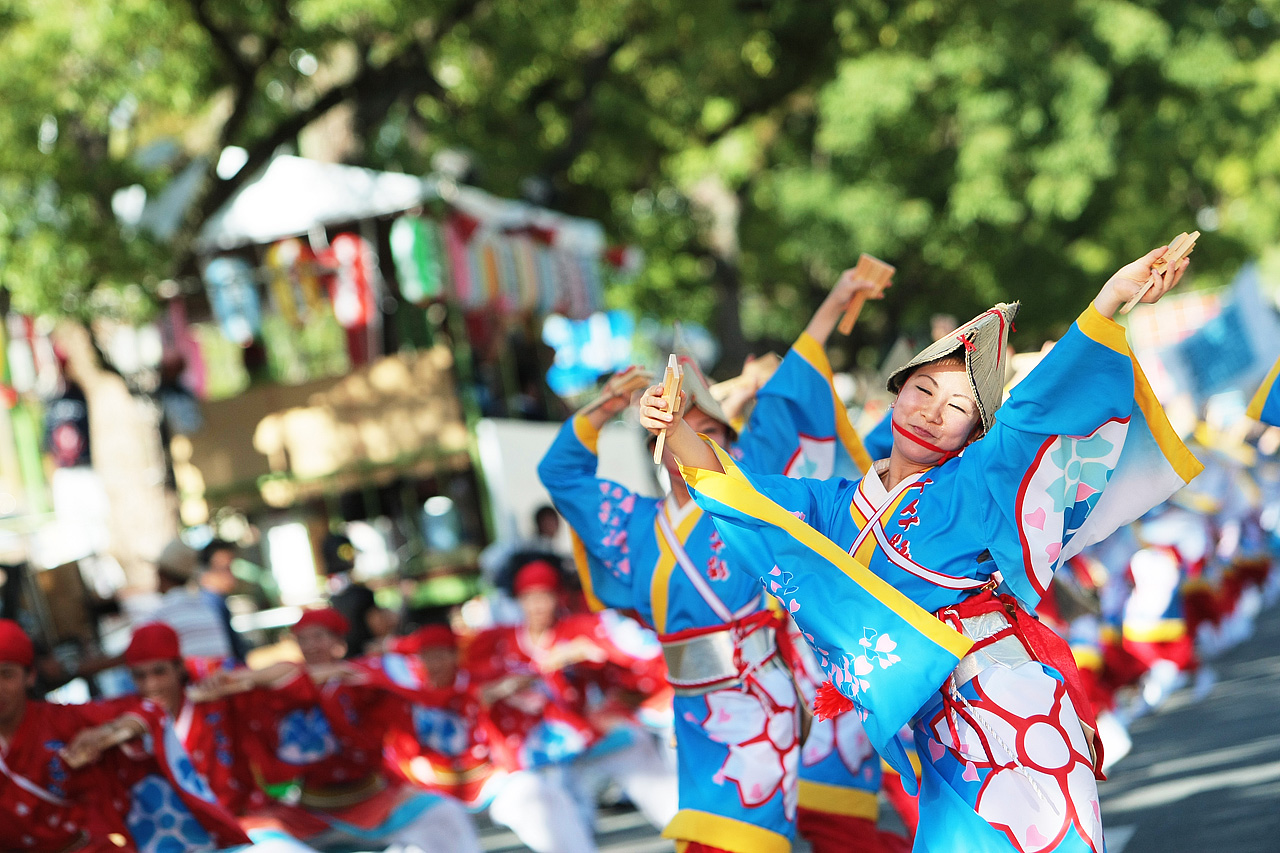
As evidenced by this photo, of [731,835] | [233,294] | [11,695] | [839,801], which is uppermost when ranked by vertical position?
[233,294]

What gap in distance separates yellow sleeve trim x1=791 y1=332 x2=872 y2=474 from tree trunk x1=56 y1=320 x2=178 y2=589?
7283 mm

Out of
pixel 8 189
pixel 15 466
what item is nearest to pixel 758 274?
pixel 15 466

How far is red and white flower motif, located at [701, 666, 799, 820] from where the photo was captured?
4336 mm

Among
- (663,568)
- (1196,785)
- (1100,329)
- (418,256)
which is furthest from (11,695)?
(418,256)

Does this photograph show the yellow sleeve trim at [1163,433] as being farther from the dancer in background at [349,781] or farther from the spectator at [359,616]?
the spectator at [359,616]

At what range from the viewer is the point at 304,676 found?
224 inches

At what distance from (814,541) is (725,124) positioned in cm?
1643

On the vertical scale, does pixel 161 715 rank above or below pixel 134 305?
below

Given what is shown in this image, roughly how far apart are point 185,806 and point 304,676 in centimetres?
103

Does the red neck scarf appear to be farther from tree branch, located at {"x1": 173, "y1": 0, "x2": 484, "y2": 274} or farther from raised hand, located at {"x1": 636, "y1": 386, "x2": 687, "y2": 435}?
tree branch, located at {"x1": 173, "y1": 0, "x2": 484, "y2": 274}

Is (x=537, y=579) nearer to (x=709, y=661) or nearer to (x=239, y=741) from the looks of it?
(x=239, y=741)

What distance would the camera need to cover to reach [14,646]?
445 cm

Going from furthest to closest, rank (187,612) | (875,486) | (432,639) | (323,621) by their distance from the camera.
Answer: (187,612) < (432,639) < (323,621) < (875,486)

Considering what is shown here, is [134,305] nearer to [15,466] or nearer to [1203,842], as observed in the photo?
[1203,842]
